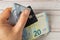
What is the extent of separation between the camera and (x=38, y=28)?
0.75m

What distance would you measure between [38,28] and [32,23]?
1.5 inches

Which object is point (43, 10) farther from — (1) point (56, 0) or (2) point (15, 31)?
(2) point (15, 31)

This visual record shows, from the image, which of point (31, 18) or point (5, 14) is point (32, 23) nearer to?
point (31, 18)

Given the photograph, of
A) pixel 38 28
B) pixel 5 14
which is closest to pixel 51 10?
pixel 38 28

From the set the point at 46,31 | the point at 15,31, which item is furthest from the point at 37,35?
the point at 15,31

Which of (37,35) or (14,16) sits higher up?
(14,16)

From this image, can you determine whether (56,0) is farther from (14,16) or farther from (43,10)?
(14,16)

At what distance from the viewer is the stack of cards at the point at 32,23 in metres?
0.71

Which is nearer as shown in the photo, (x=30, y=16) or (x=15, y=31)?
(x=15, y=31)

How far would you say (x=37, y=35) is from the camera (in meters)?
0.75

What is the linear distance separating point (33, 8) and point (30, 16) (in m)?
0.06

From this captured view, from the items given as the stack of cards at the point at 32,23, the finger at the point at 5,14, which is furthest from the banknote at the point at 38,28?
the finger at the point at 5,14

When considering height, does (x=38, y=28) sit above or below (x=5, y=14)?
below

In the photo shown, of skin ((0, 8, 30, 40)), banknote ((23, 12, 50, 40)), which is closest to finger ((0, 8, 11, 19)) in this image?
skin ((0, 8, 30, 40))
